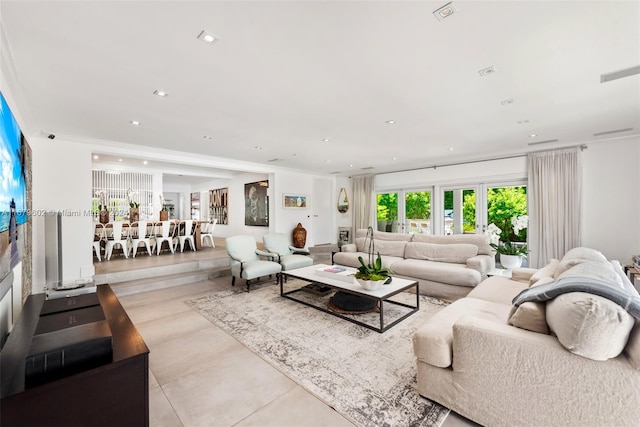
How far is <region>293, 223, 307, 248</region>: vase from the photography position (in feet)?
26.1

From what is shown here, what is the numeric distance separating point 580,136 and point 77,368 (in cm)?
678

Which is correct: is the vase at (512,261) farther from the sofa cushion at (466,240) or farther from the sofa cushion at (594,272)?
the sofa cushion at (594,272)

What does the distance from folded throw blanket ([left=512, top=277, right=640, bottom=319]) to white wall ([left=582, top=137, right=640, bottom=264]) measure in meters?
4.62

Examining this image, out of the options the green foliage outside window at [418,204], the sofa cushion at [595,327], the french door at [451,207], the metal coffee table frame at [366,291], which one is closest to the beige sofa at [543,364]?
the sofa cushion at [595,327]

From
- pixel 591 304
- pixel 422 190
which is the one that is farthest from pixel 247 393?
pixel 422 190

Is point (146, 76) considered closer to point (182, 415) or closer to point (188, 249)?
point (182, 415)

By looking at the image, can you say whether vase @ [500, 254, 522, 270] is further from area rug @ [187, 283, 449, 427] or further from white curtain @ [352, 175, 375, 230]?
white curtain @ [352, 175, 375, 230]

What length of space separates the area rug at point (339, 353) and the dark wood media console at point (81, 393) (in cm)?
117

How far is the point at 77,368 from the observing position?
4.08ft

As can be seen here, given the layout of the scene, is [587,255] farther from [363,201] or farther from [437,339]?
[363,201]

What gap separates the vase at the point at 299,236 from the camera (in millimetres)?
7949

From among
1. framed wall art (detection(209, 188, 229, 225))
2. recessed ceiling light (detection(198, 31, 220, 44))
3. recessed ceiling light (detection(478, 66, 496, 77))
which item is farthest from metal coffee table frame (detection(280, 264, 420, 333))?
framed wall art (detection(209, 188, 229, 225))

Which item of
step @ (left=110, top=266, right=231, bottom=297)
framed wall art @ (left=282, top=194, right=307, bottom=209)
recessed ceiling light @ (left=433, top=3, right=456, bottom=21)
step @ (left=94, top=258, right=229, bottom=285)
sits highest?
recessed ceiling light @ (left=433, top=3, right=456, bottom=21)

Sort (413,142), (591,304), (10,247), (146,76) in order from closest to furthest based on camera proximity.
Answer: (591,304) → (10,247) → (146,76) → (413,142)
